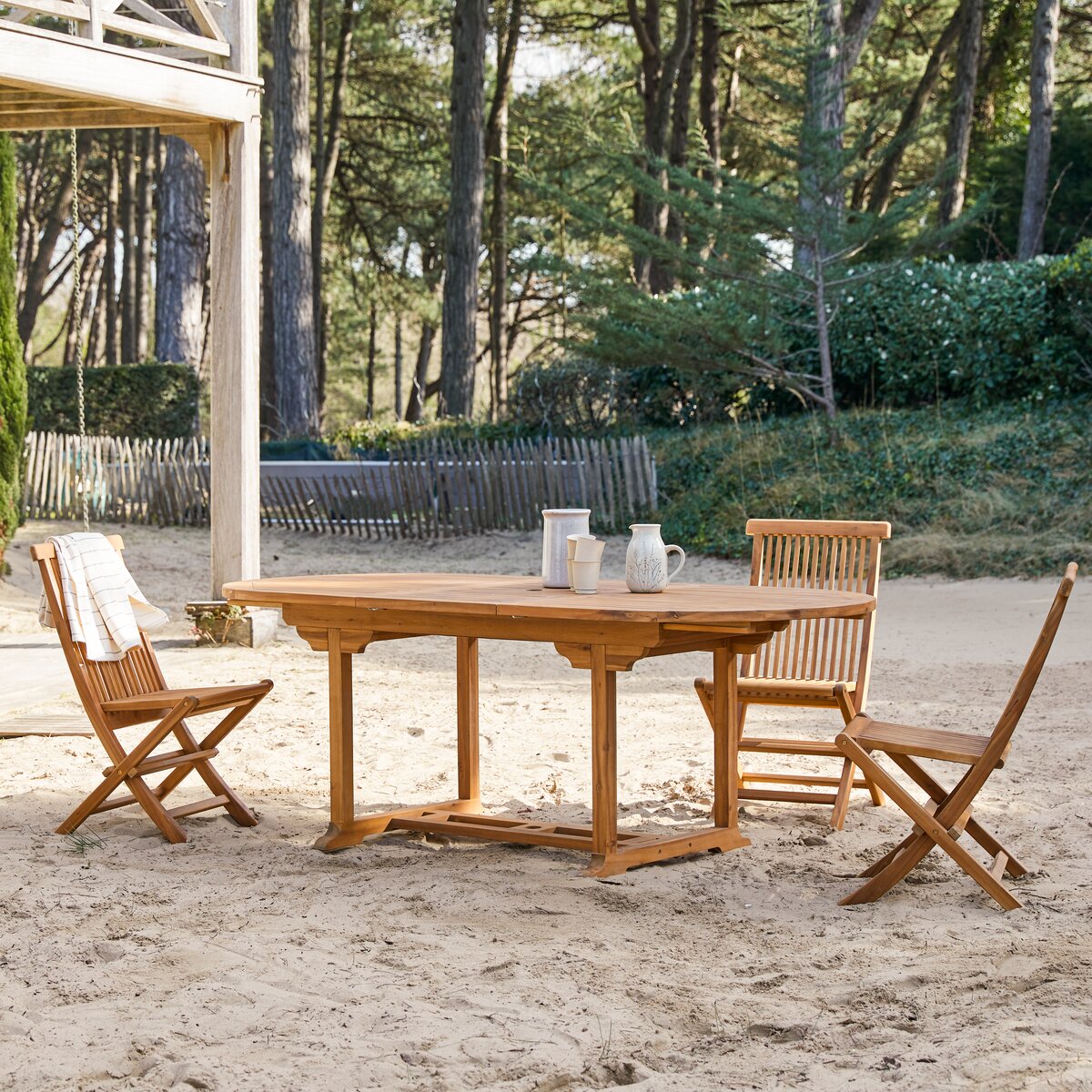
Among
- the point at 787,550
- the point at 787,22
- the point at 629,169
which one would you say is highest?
the point at 787,22

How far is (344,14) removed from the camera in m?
26.1

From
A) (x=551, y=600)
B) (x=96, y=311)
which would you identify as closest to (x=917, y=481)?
(x=551, y=600)

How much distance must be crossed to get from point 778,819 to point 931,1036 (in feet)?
6.91

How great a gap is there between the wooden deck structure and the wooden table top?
3.86 metres

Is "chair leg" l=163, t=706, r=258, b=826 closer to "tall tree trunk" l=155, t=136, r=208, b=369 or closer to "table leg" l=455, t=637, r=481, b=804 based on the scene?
"table leg" l=455, t=637, r=481, b=804

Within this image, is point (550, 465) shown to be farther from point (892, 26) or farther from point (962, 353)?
point (892, 26)

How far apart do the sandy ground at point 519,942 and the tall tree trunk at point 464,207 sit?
1550cm

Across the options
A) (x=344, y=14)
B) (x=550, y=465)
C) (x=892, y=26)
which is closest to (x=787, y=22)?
(x=892, y=26)

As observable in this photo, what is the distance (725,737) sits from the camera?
15.4 ft

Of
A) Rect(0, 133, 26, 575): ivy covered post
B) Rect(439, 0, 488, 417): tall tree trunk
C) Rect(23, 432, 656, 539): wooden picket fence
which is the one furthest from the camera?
Rect(439, 0, 488, 417): tall tree trunk

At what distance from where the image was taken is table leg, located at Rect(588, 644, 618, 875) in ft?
14.1

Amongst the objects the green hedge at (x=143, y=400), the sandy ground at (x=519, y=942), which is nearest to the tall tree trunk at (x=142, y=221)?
the green hedge at (x=143, y=400)

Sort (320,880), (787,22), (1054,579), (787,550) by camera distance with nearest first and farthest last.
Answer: (320,880), (787,550), (1054,579), (787,22)

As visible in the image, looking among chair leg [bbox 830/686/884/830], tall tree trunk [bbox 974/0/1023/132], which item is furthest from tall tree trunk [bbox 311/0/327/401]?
chair leg [bbox 830/686/884/830]
